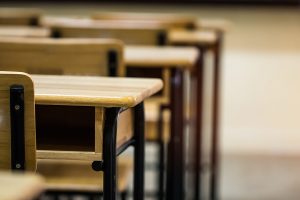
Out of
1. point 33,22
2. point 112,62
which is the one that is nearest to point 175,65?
point 112,62

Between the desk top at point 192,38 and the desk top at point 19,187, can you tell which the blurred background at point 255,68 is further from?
the desk top at point 19,187

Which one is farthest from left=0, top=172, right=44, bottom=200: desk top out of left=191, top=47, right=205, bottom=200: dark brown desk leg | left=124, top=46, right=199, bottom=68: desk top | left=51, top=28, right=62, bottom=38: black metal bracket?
left=191, top=47, right=205, bottom=200: dark brown desk leg

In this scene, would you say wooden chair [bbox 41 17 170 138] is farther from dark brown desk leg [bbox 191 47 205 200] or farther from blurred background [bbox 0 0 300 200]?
blurred background [bbox 0 0 300 200]

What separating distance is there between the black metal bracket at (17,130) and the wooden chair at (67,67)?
243 millimetres

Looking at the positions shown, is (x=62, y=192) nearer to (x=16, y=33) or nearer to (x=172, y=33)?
(x=16, y=33)

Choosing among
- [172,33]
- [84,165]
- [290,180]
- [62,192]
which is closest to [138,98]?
[62,192]

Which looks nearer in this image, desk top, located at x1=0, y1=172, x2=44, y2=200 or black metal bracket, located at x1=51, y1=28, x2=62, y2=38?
desk top, located at x1=0, y1=172, x2=44, y2=200

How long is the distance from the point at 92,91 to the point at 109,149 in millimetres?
151

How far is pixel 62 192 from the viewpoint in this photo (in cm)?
248

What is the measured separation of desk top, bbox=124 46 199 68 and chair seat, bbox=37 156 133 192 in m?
0.40

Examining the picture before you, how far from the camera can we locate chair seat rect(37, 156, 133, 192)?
97.6 inches

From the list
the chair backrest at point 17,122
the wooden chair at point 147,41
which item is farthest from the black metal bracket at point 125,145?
Result: the wooden chair at point 147,41

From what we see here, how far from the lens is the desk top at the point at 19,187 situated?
875 mm

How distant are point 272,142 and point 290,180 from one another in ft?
3.31
